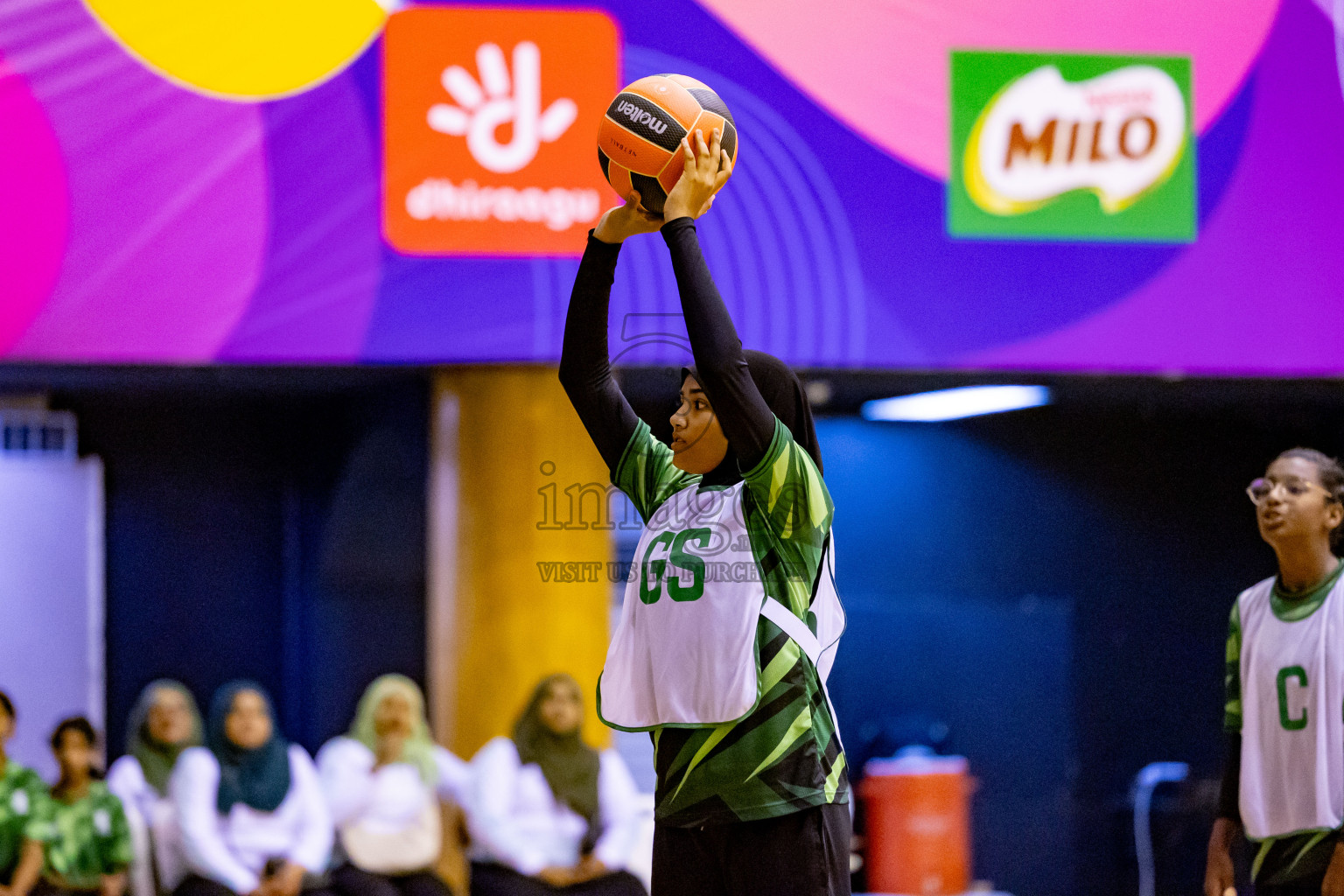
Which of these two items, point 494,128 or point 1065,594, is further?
point 1065,594

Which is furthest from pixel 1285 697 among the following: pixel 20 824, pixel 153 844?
pixel 20 824

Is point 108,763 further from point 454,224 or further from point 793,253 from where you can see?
point 793,253

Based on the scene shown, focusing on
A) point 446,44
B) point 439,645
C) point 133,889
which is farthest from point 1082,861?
point 446,44

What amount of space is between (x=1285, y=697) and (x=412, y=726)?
341cm

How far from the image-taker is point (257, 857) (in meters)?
5.67

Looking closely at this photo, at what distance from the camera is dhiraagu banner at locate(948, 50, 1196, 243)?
21.3 feet

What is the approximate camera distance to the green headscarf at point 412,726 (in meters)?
5.94

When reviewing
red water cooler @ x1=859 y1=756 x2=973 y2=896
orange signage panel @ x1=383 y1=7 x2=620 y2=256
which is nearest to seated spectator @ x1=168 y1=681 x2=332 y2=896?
orange signage panel @ x1=383 y1=7 x2=620 y2=256

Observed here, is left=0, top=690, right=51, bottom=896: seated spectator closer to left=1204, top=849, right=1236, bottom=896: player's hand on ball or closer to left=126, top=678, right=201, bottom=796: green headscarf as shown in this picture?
left=126, top=678, right=201, bottom=796: green headscarf

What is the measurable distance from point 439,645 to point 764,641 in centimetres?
365

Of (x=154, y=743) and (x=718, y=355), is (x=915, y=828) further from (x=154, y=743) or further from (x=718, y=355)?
(x=718, y=355)

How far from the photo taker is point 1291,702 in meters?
3.98

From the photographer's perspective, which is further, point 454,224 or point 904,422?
point 904,422

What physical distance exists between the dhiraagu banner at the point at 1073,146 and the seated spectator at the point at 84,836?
429 centimetres
